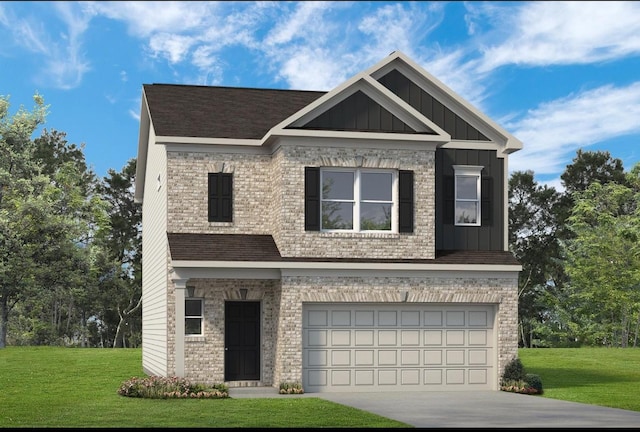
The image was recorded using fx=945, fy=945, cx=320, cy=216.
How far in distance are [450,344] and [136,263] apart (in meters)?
39.0

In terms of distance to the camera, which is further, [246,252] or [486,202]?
[486,202]

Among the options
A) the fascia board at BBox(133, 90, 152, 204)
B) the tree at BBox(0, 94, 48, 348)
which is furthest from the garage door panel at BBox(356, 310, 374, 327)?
the tree at BBox(0, 94, 48, 348)

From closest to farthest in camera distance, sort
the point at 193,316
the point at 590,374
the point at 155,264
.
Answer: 1. the point at 193,316
2. the point at 155,264
3. the point at 590,374

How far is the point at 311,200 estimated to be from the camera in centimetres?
2580

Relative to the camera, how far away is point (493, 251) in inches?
1099

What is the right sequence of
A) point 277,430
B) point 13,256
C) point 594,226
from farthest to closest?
point 594,226, point 13,256, point 277,430

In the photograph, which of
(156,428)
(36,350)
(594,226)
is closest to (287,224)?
(156,428)

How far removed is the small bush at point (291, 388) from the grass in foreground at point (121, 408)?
165 cm

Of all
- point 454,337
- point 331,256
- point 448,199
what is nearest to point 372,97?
point 448,199

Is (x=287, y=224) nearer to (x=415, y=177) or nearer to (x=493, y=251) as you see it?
(x=415, y=177)

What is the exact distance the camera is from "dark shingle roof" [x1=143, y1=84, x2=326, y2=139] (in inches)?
1069

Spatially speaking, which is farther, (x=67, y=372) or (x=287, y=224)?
(x=67, y=372)

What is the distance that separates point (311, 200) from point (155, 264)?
6.91 m

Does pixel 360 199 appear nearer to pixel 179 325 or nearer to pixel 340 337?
pixel 340 337
